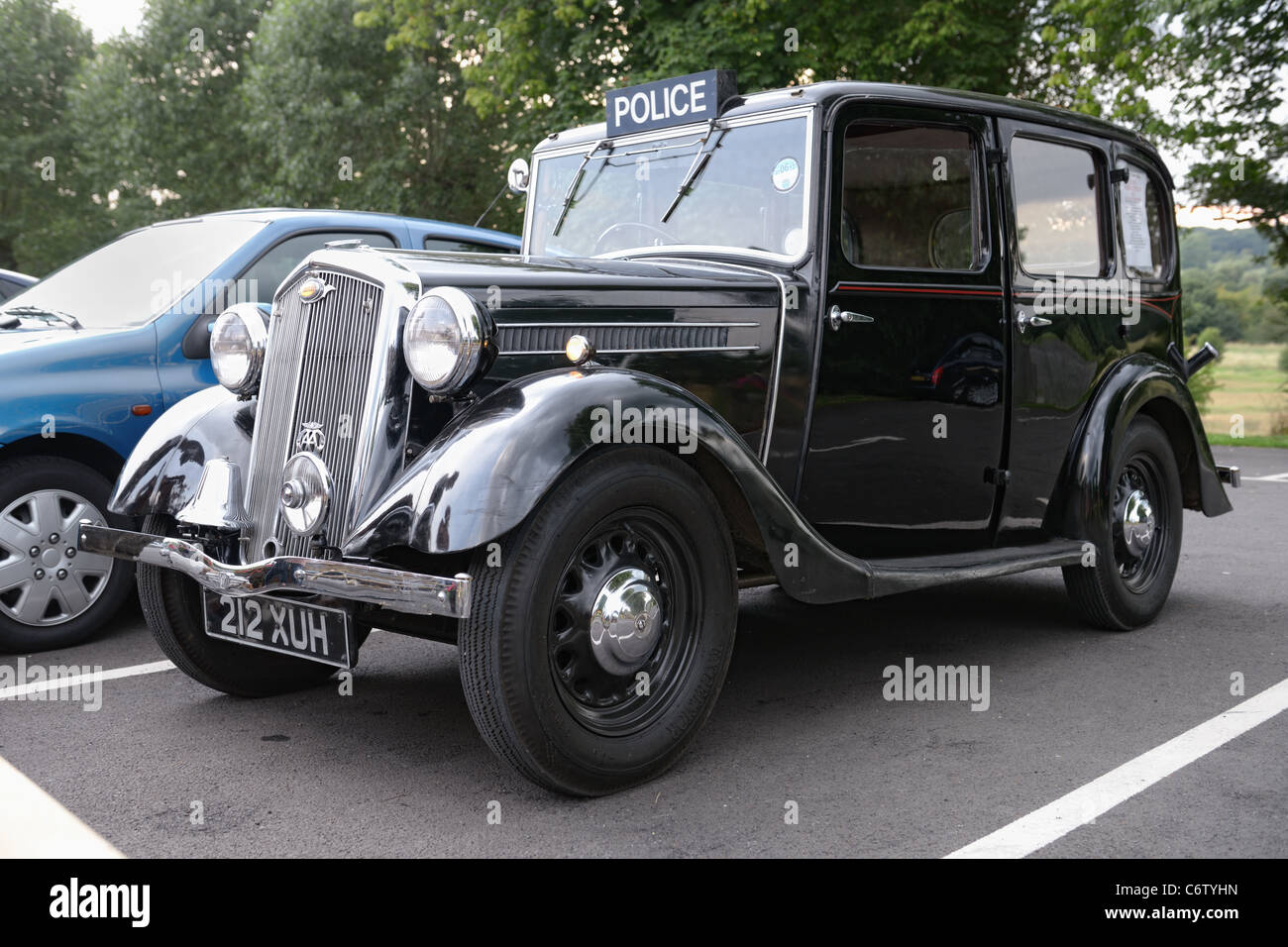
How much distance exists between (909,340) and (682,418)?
140cm

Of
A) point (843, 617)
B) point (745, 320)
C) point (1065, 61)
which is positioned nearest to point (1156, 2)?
point (1065, 61)

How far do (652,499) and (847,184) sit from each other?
161cm

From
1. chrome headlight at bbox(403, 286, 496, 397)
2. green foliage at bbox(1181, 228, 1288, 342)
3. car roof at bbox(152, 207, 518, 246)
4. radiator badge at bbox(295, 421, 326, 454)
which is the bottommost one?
radiator badge at bbox(295, 421, 326, 454)

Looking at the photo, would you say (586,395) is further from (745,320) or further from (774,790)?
(774,790)

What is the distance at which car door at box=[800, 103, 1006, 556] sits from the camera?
4.27 m

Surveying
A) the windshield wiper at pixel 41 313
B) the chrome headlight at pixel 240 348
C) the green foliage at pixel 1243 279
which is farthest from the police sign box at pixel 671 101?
the green foliage at pixel 1243 279

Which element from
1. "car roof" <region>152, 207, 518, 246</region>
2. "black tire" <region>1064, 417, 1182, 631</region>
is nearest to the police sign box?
"car roof" <region>152, 207, 518, 246</region>

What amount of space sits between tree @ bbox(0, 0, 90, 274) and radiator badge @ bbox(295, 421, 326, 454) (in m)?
28.2

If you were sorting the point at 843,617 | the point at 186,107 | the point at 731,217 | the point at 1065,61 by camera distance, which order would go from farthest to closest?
the point at 186,107
the point at 1065,61
the point at 843,617
the point at 731,217

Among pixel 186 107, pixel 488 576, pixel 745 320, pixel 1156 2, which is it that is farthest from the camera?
pixel 186 107

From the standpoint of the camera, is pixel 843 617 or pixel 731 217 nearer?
pixel 731 217

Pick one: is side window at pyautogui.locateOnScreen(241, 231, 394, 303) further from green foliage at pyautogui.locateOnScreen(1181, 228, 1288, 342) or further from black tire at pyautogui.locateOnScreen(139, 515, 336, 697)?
green foliage at pyautogui.locateOnScreen(1181, 228, 1288, 342)

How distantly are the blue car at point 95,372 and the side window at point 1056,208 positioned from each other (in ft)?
7.75

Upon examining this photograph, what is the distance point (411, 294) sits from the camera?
3363mm
